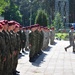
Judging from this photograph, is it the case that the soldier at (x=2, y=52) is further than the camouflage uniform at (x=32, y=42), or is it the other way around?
the camouflage uniform at (x=32, y=42)

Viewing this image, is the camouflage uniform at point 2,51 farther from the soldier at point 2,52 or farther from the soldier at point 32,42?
the soldier at point 32,42

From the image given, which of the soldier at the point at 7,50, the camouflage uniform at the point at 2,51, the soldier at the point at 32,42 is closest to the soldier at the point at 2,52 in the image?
the camouflage uniform at the point at 2,51

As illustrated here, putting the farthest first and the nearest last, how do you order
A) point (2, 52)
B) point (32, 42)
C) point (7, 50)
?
point (32, 42) < point (7, 50) < point (2, 52)

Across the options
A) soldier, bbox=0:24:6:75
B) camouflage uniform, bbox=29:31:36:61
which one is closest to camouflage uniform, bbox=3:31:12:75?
soldier, bbox=0:24:6:75

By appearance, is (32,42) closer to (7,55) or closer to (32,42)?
(32,42)

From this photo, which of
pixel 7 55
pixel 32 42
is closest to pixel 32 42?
pixel 32 42

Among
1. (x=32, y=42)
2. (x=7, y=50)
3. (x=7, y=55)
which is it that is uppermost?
(x=7, y=50)

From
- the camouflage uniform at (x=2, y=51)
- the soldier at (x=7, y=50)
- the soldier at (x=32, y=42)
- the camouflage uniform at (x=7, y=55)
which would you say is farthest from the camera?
the soldier at (x=32, y=42)

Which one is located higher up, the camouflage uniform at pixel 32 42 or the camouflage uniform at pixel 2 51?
the camouflage uniform at pixel 2 51

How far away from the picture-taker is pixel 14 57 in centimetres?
1139

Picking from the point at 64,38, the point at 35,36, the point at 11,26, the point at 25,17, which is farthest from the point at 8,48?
the point at 25,17

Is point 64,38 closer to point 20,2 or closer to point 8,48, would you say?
point 8,48

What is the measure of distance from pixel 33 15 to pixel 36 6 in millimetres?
2900

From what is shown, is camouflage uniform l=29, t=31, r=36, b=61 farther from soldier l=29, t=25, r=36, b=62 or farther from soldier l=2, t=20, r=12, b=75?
soldier l=2, t=20, r=12, b=75
